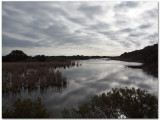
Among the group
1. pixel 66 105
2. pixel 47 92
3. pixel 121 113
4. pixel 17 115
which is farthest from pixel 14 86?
pixel 121 113

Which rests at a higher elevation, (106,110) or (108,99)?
(108,99)

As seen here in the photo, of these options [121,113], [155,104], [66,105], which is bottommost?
[66,105]

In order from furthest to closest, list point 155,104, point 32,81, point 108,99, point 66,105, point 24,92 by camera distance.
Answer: point 32,81 → point 24,92 → point 66,105 → point 108,99 → point 155,104

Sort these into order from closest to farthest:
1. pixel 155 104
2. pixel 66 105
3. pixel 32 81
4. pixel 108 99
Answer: pixel 155 104
pixel 108 99
pixel 66 105
pixel 32 81

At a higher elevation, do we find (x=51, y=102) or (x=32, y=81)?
(x=32, y=81)

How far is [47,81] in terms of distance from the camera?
11.5m

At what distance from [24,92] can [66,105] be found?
137 inches

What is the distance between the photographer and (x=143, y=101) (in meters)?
5.13

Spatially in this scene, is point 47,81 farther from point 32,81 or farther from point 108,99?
point 108,99

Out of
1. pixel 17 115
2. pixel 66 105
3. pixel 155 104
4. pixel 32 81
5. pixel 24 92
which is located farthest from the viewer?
pixel 32 81

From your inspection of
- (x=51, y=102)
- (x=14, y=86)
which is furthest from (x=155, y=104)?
(x=14, y=86)

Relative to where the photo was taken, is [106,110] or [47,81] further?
[47,81]

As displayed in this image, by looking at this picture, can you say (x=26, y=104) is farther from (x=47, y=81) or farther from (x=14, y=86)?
(x=47, y=81)

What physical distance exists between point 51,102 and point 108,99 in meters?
3.84
